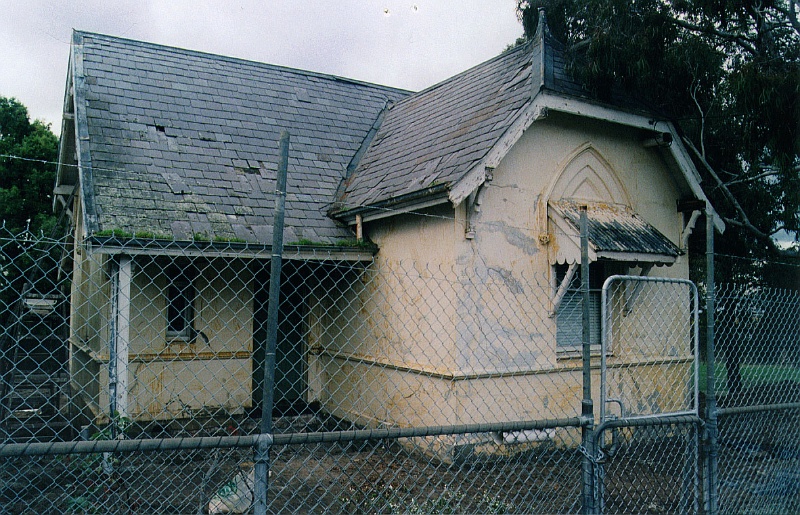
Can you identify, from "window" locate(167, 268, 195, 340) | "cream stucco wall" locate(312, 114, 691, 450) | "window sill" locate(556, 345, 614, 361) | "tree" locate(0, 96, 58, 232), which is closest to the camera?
"cream stucco wall" locate(312, 114, 691, 450)

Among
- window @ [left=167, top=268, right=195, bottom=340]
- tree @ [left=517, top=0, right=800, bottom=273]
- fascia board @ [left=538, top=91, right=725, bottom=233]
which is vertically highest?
tree @ [left=517, top=0, right=800, bottom=273]

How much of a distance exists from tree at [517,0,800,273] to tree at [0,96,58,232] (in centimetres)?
2144

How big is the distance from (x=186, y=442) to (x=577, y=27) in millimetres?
9786

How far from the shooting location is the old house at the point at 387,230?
788cm

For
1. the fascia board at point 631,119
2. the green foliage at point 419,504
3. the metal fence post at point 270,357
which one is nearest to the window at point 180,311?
the green foliage at point 419,504

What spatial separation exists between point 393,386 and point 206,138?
5149 millimetres

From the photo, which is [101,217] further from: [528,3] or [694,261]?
[694,261]

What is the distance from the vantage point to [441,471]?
7523mm

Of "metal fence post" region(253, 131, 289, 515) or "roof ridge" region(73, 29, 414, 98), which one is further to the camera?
"roof ridge" region(73, 29, 414, 98)

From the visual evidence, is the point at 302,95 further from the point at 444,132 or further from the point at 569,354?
the point at 569,354

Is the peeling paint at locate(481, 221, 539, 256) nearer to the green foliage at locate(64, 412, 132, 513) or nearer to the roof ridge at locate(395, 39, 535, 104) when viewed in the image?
the roof ridge at locate(395, 39, 535, 104)

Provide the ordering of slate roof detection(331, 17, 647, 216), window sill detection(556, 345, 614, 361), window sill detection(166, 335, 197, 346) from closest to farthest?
slate roof detection(331, 17, 647, 216), window sill detection(556, 345, 614, 361), window sill detection(166, 335, 197, 346)

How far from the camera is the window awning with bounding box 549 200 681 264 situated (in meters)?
7.86

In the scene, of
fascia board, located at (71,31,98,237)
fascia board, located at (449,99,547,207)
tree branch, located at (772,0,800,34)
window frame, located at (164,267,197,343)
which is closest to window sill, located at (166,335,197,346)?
window frame, located at (164,267,197,343)
